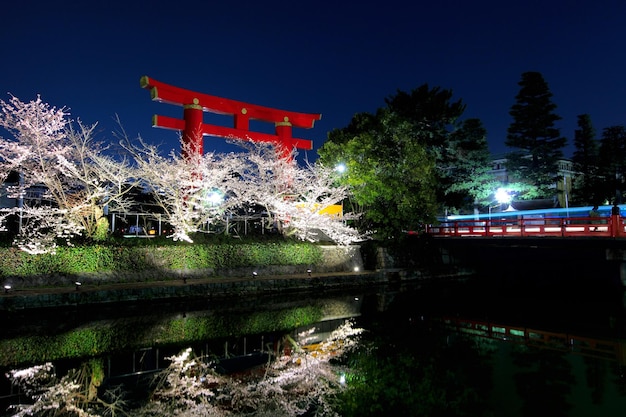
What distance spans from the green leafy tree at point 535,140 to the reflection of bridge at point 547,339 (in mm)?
23463

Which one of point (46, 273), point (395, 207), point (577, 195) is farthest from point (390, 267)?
point (577, 195)

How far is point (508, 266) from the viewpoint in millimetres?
32594

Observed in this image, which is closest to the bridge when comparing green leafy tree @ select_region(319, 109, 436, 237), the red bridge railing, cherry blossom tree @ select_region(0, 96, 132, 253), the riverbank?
the red bridge railing

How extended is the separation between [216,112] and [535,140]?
2401 cm

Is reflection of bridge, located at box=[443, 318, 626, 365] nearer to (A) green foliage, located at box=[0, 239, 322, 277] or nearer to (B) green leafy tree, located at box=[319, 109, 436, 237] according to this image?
(A) green foliage, located at box=[0, 239, 322, 277]

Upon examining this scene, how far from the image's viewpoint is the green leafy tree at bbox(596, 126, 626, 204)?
122 feet

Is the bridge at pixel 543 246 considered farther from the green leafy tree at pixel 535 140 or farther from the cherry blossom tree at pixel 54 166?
the cherry blossom tree at pixel 54 166

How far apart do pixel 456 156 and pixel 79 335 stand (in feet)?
83.7

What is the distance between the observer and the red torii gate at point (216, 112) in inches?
884

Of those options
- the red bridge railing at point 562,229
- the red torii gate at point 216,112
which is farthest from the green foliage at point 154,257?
the red bridge railing at point 562,229

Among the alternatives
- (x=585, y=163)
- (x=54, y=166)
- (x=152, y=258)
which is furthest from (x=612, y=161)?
(x=54, y=166)

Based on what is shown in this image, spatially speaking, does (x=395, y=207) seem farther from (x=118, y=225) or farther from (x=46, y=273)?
(x=46, y=273)

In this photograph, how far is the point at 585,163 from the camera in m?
42.8

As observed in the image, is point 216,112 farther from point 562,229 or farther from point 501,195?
point 501,195
